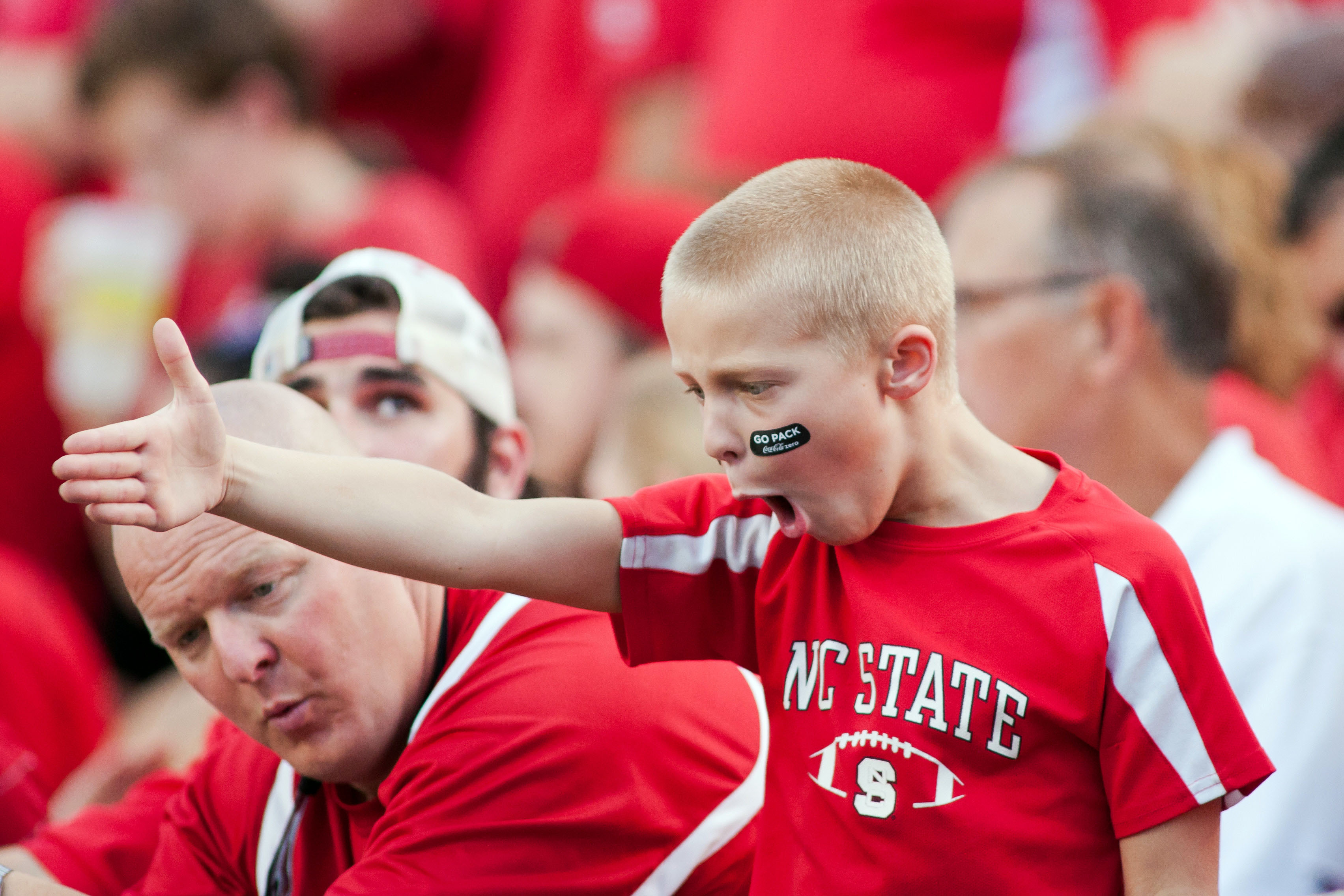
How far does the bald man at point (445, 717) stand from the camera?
169 cm

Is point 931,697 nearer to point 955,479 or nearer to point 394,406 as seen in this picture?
point 955,479

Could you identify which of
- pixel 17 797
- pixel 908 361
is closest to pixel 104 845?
A: pixel 17 797

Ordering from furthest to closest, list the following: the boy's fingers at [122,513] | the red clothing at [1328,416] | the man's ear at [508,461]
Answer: the red clothing at [1328,416], the man's ear at [508,461], the boy's fingers at [122,513]

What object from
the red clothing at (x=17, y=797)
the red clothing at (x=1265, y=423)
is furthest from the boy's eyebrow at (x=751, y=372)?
the red clothing at (x=1265, y=423)

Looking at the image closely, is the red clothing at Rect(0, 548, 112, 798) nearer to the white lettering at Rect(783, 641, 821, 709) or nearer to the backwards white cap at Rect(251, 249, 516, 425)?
the backwards white cap at Rect(251, 249, 516, 425)

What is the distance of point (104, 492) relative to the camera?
126 cm

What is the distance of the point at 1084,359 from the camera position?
275 cm

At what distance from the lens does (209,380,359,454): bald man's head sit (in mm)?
1678

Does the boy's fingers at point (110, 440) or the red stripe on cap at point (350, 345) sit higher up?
the red stripe on cap at point (350, 345)

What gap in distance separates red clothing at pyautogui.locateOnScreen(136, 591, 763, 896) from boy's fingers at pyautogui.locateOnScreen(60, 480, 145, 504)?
60cm

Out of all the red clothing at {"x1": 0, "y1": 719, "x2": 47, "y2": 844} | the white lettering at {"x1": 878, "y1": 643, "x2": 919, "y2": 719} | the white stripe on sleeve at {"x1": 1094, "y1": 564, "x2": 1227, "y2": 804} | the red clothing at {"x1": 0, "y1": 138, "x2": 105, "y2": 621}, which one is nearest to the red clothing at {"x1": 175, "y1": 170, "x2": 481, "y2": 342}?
the red clothing at {"x1": 0, "y1": 138, "x2": 105, "y2": 621}

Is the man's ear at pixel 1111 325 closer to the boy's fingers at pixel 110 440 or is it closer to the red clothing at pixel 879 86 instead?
the red clothing at pixel 879 86

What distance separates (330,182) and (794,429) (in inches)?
166

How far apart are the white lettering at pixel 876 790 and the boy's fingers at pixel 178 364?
0.73 metres
